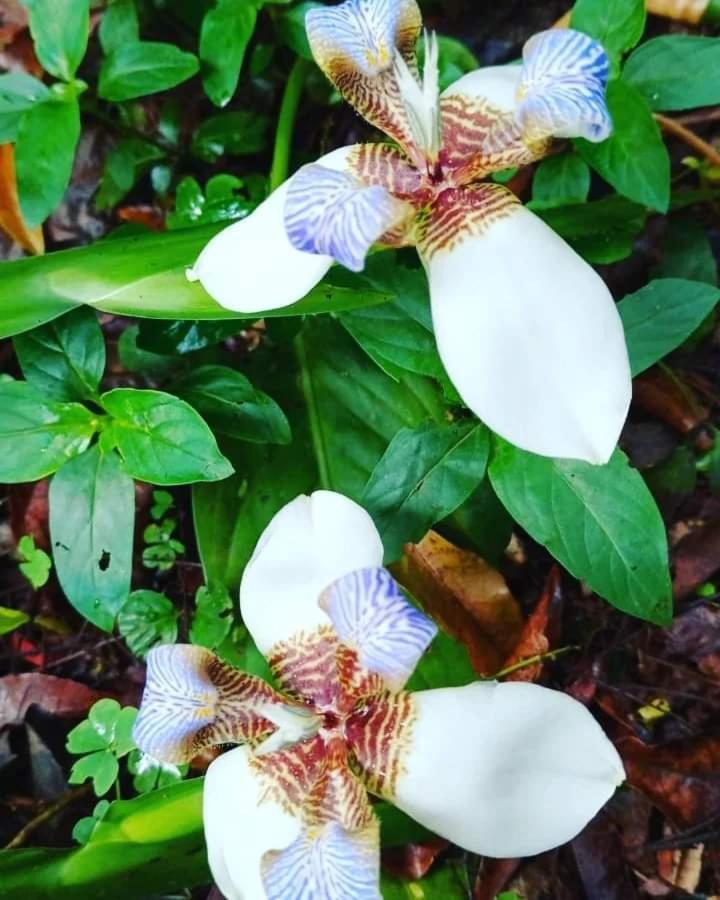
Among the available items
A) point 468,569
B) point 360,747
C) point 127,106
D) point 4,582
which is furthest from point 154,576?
point 127,106

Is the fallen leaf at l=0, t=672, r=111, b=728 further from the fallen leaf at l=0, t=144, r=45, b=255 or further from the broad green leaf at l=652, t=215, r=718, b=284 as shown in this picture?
the broad green leaf at l=652, t=215, r=718, b=284

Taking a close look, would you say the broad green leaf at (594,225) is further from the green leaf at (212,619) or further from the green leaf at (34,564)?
the green leaf at (34,564)

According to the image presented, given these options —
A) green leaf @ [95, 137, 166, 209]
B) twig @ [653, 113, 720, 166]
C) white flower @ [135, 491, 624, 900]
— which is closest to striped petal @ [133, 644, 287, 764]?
white flower @ [135, 491, 624, 900]

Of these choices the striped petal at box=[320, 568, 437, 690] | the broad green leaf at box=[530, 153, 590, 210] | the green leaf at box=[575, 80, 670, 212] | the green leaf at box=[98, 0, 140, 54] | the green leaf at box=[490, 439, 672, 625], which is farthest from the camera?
the green leaf at box=[98, 0, 140, 54]

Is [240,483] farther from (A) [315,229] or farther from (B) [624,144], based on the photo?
(B) [624,144]

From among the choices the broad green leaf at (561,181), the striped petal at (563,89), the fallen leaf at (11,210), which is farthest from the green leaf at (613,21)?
the fallen leaf at (11,210)

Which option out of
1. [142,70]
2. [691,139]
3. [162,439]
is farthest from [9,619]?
[691,139]
